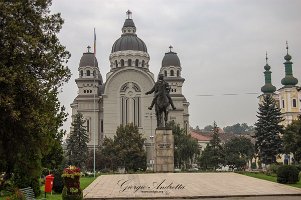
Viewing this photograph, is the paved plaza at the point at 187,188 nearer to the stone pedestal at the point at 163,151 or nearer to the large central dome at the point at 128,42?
the stone pedestal at the point at 163,151

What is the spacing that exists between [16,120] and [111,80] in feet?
198

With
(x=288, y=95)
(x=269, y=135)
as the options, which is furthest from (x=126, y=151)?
(x=288, y=95)

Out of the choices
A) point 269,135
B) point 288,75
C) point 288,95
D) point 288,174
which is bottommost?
point 288,174

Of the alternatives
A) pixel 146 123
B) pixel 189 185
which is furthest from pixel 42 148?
pixel 146 123

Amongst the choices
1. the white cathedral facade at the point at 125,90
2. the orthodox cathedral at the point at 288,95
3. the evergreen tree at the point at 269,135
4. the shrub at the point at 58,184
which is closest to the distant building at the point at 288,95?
the orthodox cathedral at the point at 288,95

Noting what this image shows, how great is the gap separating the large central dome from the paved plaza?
55756 millimetres

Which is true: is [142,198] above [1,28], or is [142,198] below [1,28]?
below

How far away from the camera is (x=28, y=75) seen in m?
12.9

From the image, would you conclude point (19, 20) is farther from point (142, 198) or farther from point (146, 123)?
point (146, 123)

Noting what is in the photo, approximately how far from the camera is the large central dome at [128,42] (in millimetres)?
78350

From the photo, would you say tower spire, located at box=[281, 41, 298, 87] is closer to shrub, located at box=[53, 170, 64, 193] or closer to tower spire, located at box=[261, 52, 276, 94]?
tower spire, located at box=[261, 52, 276, 94]

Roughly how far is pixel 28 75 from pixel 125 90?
60251 mm

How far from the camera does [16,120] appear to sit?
1268cm

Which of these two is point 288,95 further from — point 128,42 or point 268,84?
point 128,42
